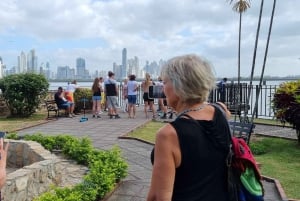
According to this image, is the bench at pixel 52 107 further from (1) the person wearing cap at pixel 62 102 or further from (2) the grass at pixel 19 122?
(2) the grass at pixel 19 122

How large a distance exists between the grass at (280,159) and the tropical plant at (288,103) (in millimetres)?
660

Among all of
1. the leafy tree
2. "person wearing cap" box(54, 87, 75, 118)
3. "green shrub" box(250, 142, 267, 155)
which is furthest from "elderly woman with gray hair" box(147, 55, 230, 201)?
the leafy tree

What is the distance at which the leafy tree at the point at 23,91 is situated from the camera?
16594 millimetres

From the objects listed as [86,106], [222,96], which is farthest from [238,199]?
[86,106]

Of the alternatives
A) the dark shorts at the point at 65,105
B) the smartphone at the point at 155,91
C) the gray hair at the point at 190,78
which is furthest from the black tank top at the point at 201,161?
the dark shorts at the point at 65,105

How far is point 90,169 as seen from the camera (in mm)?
6680

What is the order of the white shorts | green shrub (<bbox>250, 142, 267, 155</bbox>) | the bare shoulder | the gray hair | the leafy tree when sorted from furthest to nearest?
1. the leafy tree
2. the white shorts
3. green shrub (<bbox>250, 142, 267, 155</bbox>)
4. the gray hair
5. the bare shoulder

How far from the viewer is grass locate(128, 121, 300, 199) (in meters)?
6.50

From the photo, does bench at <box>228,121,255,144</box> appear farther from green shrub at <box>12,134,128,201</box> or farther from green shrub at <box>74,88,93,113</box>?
green shrub at <box>74,88,93,113</box>

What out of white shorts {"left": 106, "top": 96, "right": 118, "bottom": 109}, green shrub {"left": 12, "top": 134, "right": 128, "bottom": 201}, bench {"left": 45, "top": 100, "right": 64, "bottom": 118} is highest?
white shorts {"left": 106, "top": 96, "right": 118, "bottom": 109}

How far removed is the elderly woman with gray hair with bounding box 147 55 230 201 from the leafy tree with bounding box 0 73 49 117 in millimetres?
15322

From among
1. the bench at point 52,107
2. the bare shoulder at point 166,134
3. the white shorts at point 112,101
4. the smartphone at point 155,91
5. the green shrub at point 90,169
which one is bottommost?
the green shrub at point 90,169

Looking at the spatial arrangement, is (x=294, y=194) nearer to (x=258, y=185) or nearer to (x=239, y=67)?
(x=258, y=185)

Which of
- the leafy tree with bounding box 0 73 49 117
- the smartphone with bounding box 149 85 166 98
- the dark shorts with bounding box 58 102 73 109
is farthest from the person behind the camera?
the dark shorts with bounding box 58 102 73 109
